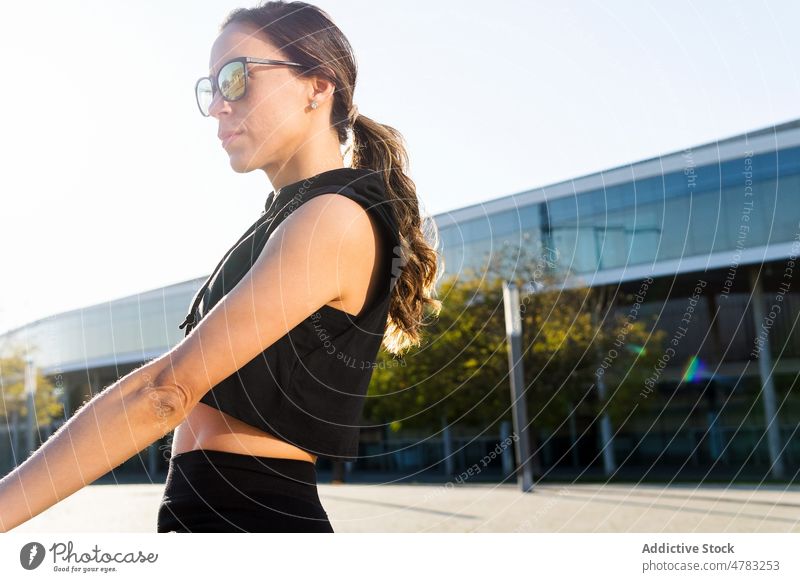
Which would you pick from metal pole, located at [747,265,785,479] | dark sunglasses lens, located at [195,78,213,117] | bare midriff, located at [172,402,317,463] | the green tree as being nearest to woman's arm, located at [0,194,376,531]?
bare midriff, located at [172,402,317,463]

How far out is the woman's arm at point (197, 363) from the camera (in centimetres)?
132

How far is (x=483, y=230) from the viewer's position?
24.6m

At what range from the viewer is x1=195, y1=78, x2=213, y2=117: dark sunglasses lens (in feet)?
6.85

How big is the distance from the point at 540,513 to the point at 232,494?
1083 cm

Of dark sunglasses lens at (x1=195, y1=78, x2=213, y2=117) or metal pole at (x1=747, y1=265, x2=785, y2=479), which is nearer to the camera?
dark sunglasses lens at (x1=195, y1=78, x2=213, y2=117)

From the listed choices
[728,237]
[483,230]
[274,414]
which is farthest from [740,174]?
[274,414]

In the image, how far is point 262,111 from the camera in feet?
6.28

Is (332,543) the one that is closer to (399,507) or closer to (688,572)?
(688,572)

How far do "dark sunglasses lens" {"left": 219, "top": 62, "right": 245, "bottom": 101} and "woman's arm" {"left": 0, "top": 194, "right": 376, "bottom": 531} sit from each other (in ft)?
1.43

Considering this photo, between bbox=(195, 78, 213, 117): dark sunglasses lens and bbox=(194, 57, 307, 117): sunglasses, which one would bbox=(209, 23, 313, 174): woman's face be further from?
bbox=(195, 78, 213, 117): dark sunglasses lens

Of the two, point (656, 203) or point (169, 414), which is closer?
point (169, 414)

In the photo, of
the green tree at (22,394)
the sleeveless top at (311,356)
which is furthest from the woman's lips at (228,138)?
the green tree at (22,394)

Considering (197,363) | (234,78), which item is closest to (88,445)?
(197,363)

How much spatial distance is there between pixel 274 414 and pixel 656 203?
72.4 ft
